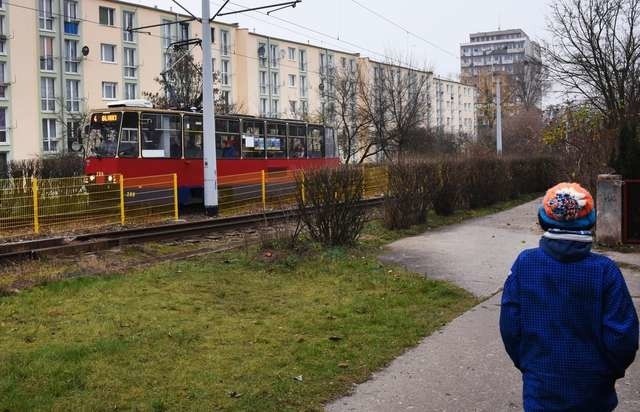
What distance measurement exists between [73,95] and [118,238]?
4601 centimetres

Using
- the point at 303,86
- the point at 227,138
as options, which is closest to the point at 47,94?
the point at 303,86

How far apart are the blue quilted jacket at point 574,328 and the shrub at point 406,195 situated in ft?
41.1

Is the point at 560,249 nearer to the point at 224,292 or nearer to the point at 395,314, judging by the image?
the point at 395,314

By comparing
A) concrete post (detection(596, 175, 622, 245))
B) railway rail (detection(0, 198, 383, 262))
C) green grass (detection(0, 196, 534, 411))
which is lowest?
green grass (detection(0, 196, 534, 411))

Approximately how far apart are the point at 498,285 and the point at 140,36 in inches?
2269

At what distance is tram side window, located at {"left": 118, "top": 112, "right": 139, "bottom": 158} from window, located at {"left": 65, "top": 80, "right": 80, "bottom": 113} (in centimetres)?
3802

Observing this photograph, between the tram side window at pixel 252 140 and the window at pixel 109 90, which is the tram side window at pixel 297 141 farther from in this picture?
the window at pixel 109 90

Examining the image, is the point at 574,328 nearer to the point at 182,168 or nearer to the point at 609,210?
the point at 609,210

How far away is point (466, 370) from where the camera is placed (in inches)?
222

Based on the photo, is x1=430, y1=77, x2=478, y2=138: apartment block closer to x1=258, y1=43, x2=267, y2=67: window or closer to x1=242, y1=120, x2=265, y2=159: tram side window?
x1=258, y1=43, x2=267, y2=67: window

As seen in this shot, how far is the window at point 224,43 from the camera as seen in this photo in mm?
71188

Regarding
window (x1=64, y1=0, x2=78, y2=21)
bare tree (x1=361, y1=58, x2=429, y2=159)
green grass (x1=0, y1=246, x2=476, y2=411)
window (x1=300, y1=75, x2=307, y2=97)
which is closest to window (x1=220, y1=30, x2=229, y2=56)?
window (x1=300, y1=75, x2=307, y2=97)

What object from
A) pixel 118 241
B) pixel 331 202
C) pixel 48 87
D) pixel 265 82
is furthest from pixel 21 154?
pixel 331 202

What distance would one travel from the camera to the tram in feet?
66.5
